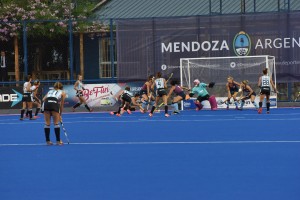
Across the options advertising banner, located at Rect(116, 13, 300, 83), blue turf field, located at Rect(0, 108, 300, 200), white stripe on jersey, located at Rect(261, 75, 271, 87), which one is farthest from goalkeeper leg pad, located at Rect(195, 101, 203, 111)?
blue turf field, located at Rect(0, 108, 300, 200)

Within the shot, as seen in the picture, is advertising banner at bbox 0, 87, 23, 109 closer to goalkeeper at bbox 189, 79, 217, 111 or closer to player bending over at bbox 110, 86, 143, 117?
→ player bending over at bbox 110, 86, 143, 117

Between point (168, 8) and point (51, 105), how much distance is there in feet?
91.5

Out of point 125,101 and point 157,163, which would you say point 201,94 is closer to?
point 125,101

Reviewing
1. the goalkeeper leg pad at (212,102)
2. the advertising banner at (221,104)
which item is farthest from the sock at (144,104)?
the goalkeeper leg pad at (212,102)

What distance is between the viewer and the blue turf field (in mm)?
10484

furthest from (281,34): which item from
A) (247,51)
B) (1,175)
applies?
(1,175)

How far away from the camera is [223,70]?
35.1 m

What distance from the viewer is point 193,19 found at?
35594 millimetres

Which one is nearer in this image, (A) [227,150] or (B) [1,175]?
(B) [1,175]

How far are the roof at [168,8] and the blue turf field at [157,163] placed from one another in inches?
792

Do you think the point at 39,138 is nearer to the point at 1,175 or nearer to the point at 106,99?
the point at 1,175

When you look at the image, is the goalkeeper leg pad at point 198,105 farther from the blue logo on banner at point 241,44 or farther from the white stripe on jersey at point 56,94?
the white stripe on jersey at point 56,94

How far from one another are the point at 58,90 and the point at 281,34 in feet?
60.2

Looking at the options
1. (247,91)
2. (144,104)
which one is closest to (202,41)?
(247,91)
